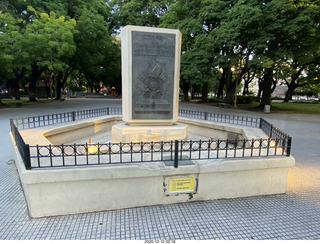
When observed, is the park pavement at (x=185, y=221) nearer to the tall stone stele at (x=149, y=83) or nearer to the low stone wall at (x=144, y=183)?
the low stone wall at (x=144, y=183)

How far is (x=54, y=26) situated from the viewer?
18.0 m

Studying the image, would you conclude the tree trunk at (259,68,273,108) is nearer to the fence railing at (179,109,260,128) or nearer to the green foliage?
the fence railing at (179,109,260,128)

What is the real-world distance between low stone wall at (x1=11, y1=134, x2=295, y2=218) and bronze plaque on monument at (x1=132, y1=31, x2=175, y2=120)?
12.0ft

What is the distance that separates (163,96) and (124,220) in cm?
522

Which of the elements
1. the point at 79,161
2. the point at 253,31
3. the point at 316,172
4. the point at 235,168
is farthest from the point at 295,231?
the point at 253,31

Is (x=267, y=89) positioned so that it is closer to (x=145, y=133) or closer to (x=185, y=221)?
(x=145, y=133)

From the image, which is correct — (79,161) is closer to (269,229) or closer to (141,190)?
(141,190)

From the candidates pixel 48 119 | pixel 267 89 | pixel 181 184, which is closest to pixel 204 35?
pixel 267 89

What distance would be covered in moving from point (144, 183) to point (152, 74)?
4.63 meters

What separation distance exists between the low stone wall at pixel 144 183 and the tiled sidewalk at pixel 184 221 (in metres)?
0.19

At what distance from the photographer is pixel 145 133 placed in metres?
8.21

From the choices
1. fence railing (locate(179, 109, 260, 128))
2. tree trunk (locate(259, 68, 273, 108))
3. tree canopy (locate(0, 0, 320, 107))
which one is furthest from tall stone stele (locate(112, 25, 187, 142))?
tree trunk (locate(259, 68, 273, 108))

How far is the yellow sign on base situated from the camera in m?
4.95

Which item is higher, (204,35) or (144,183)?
(204,35)
